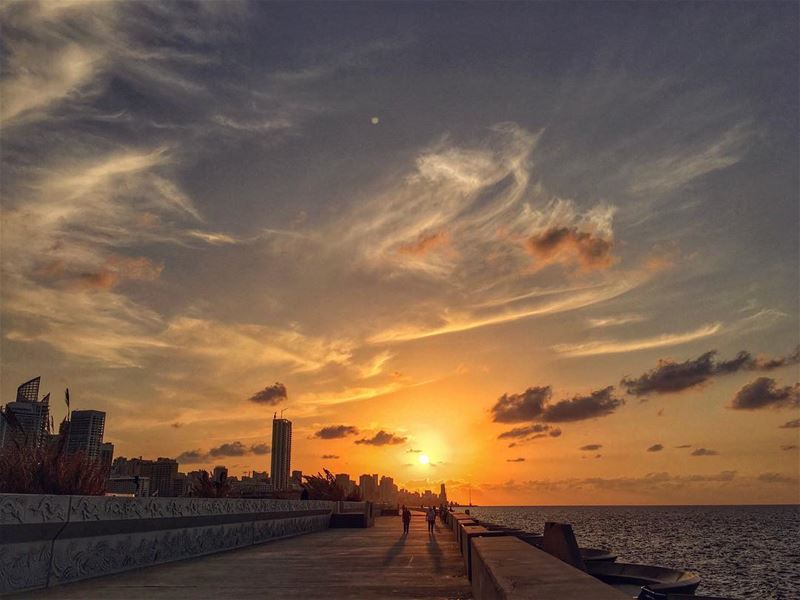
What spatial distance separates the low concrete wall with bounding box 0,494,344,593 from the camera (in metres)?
9.41

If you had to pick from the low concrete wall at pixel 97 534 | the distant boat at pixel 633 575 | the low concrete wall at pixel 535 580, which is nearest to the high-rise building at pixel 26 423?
the low concrete wall at pixel 97 534

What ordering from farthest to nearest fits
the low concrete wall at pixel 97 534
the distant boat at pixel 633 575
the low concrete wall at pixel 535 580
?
the distant boat at pixel 633 575 < the low concrete wall at pixel 97 534 < the low concrete wall at pixel 535 580

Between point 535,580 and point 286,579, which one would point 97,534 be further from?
point 535,580

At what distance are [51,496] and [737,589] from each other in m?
70.2

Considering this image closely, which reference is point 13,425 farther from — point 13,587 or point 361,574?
point 361,574

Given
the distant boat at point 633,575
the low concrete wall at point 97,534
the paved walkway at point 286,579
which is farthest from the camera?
the distant boat at point 633,575

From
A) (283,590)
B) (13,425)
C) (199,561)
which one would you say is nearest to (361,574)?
(283,590)

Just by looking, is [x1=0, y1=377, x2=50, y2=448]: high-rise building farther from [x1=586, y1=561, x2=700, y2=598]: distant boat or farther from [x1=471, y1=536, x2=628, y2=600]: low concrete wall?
[x1=586, y1=561, x2=700, y2=598]: distant boat

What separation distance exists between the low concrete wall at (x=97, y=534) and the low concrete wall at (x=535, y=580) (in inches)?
288

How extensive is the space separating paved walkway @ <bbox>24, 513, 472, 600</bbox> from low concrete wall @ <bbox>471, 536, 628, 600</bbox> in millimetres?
3206

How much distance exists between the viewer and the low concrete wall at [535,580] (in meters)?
4.23

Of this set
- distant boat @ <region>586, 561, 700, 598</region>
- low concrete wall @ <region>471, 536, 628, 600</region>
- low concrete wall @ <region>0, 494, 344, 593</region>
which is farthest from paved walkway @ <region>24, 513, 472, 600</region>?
distant boat @ <region>586, 561, 700, 598</region>

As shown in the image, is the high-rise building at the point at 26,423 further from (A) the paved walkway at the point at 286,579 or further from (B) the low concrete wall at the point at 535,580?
(B) the low concrete wall at the point at 535,580

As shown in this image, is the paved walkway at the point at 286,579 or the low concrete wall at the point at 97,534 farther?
the paved walkway at the point at 286,579
